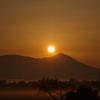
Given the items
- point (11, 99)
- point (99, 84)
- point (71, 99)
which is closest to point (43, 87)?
point (71, 99)

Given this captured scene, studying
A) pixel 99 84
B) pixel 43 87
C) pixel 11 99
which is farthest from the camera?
pixel 99 84

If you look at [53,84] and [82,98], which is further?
[53,84]

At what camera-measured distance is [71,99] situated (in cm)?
3947

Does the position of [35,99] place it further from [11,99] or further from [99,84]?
[99,84]

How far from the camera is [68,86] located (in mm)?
48188

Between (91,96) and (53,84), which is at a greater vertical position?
(53,84)

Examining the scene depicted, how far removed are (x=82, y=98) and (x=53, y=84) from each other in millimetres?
9228

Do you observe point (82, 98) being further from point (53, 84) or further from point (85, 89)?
point (53, 84)

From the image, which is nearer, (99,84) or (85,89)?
(85,89)

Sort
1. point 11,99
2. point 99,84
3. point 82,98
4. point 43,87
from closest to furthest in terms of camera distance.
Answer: point 82,98
point 43,87
point 11,99
point 99,84

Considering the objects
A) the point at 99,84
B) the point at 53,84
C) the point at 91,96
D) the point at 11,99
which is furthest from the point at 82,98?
the point at 99,84

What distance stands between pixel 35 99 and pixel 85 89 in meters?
41.2

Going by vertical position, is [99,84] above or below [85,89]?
above

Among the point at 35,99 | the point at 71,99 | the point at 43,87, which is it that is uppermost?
the point at 35,99
